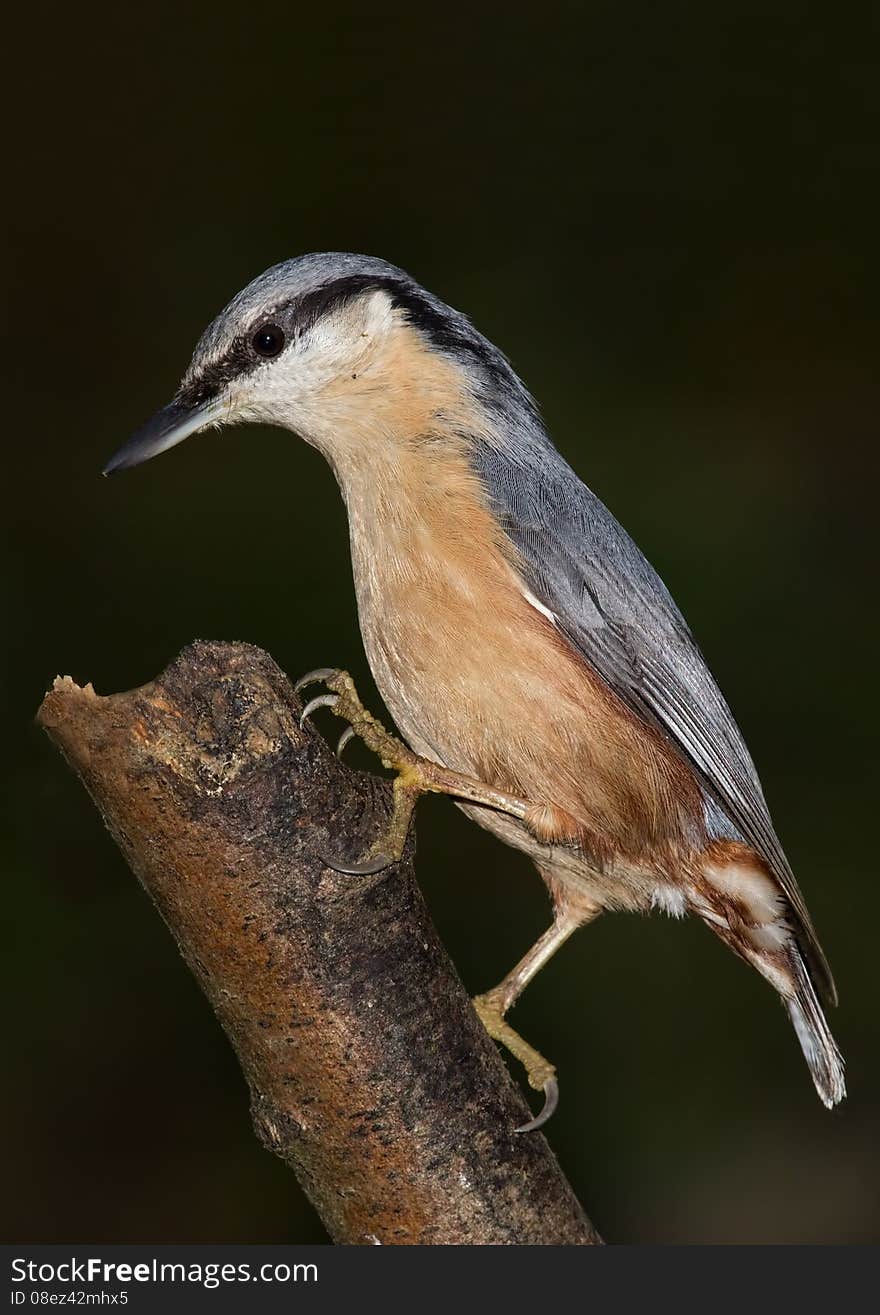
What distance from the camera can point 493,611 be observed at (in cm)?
254

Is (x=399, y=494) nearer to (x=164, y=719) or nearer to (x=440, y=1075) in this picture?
(x=164, y=719)

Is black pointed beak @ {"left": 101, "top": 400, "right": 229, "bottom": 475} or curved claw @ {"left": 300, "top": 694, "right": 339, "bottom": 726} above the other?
black pointed beak @ {"left": 101, "top": 400, "right": 229, "bottom": 475}

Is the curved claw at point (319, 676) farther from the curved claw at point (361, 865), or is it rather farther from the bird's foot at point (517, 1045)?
the bird's foot at point (517, 1045)

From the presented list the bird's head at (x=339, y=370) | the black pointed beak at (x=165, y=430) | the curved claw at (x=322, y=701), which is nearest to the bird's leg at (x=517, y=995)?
the curved claw at (x=322, y=701)

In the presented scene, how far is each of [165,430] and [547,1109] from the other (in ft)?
4.53

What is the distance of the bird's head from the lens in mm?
2668

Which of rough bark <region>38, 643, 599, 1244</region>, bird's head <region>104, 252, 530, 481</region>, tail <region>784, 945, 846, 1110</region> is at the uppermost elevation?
bird's head <region>104, 252, 530, 481</region>

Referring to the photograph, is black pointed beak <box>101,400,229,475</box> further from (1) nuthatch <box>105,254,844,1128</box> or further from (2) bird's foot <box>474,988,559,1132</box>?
(2) bird's foot <box>474,988,559,1132</box>

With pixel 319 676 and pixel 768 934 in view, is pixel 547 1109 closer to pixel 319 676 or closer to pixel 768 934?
pixel 768 934

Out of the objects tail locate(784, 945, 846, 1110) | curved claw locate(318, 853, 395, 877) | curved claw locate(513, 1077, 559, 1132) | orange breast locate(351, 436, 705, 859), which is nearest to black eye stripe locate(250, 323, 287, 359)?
orange breast locate(351, 436, 705, 859)

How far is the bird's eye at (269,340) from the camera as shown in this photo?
8.75ft

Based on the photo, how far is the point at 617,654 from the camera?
266 cm

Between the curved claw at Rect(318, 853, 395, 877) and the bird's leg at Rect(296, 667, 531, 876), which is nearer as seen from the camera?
the curved claw at Rect(318, 853, 395, 877)

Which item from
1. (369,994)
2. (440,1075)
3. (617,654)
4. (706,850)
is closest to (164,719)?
(369,994)
